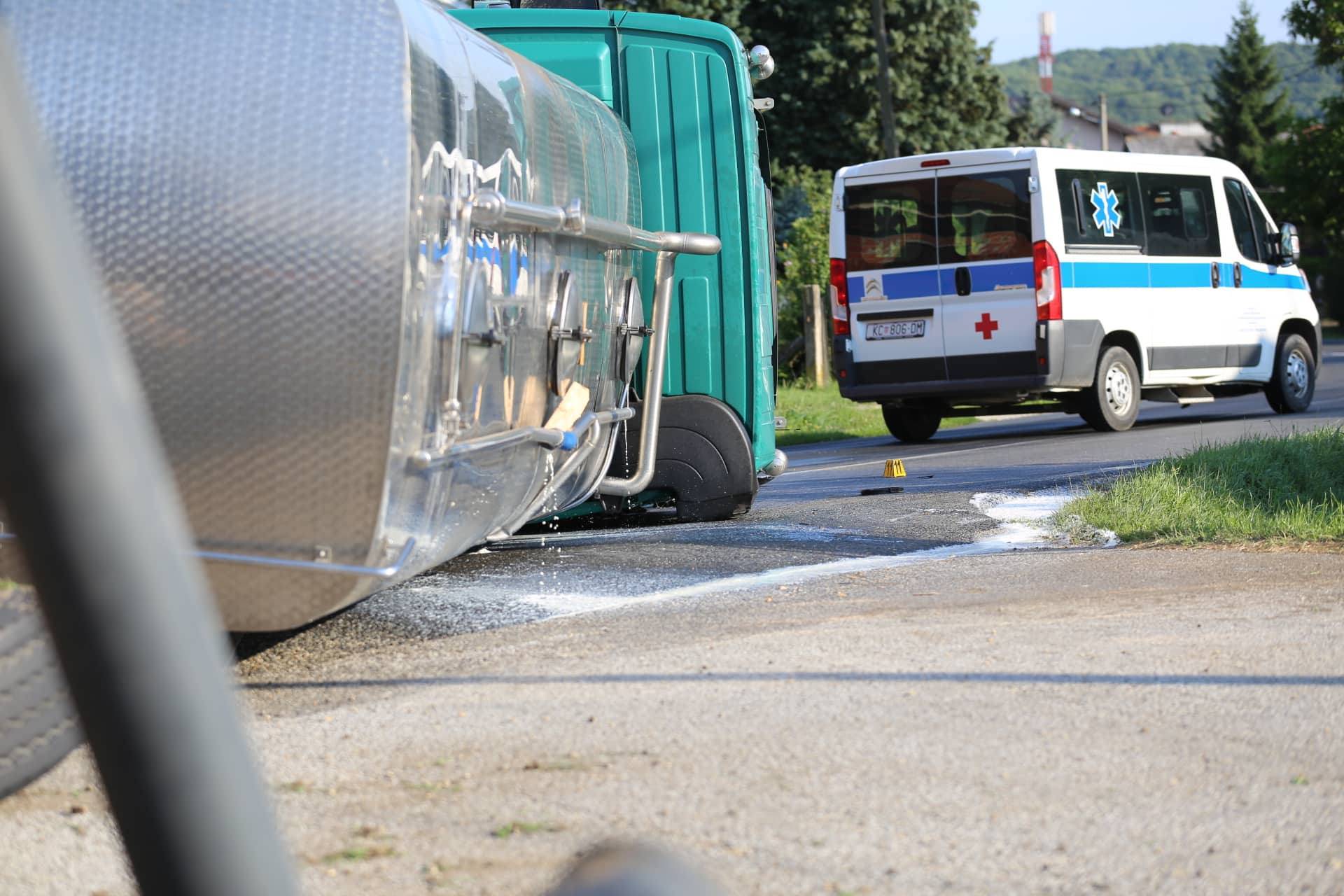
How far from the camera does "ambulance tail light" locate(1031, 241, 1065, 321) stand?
1383 cm

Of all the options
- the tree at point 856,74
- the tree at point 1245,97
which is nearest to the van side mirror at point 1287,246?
the tree at point 856,74

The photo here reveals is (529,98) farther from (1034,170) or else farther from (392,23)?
→ (1034,170)

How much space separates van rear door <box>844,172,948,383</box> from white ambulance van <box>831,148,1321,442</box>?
0.05ft

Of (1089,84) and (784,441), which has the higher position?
(1089,84)

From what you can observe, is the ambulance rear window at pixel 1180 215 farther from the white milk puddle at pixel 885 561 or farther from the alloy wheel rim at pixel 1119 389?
the white milk puddle at pixel 885 561

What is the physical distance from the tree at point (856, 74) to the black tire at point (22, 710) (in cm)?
3473

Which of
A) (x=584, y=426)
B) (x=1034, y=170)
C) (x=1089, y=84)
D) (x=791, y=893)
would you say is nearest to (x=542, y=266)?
(x=584, y=426)

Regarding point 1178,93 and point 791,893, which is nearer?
point 791,893

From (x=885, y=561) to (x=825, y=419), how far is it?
11.0m

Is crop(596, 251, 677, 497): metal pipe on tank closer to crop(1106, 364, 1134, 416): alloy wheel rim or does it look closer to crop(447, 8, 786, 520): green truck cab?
crop(447, 8, 786, 520): green truck cab

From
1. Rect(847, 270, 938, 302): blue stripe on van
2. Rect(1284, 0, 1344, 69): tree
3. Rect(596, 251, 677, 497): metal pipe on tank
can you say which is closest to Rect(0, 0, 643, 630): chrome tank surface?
Rect(596, 251, 677, 497): metal pipe on tank

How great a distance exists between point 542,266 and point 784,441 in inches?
421

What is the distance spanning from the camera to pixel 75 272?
2.43ft

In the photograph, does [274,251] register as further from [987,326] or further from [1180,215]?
[1180,215]
